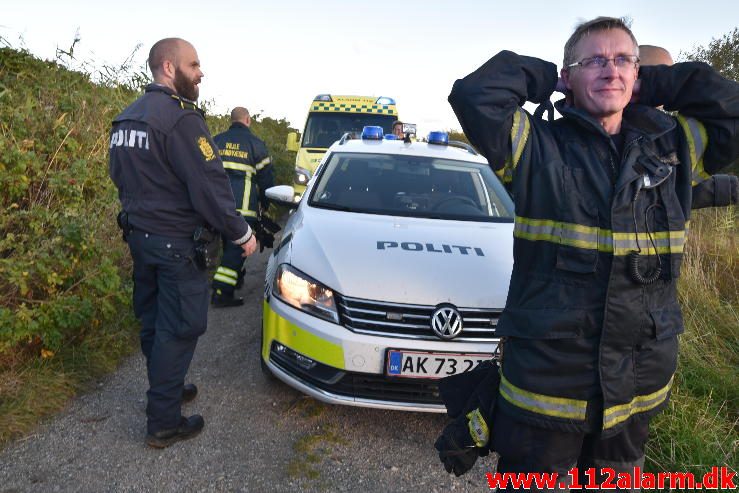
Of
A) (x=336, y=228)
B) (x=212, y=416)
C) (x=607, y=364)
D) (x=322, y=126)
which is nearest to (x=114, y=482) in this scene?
(x=212, y=416)

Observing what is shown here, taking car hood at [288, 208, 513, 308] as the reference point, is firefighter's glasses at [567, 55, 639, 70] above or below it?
above

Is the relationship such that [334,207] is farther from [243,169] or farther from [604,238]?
[604,238]

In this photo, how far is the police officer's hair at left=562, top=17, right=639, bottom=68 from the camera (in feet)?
4.30

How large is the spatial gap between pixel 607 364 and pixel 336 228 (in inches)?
73.5

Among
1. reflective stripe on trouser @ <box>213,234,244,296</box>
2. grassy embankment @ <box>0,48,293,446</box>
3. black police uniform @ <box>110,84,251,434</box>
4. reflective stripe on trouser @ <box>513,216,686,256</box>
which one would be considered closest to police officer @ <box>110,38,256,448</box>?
black police uniform @ <box>110,84,251,434</box>

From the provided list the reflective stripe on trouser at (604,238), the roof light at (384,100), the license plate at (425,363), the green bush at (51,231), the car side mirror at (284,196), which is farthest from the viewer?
the roof light at (384,100)

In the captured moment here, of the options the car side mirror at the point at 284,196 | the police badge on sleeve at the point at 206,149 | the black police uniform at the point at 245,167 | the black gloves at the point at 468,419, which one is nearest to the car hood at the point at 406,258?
the car side mirror at the point at 284,196

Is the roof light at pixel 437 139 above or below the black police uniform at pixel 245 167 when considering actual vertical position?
above

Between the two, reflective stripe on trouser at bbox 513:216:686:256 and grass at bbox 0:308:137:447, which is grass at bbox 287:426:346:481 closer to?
grass at bbox 0:308:137:447

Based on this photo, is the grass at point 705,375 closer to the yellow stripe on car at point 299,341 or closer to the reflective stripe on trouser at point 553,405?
the reflective stripe on trouser at point 553,405

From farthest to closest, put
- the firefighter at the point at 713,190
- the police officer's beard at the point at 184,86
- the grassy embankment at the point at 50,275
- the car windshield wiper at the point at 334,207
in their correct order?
the car windshield wiper at the point at 334,207 → the grassy embankment at the point at 50,275 → the police officer's beard at the point at 184,86 → the firefighter at the point at 713,190

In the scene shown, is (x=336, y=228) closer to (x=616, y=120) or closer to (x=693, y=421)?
(x=616, y=120)

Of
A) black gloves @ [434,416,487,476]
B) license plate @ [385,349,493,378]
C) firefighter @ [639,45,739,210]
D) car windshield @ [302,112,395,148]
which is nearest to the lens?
black gloves @ [434,416,487,476]

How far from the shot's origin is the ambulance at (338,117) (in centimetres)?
834
